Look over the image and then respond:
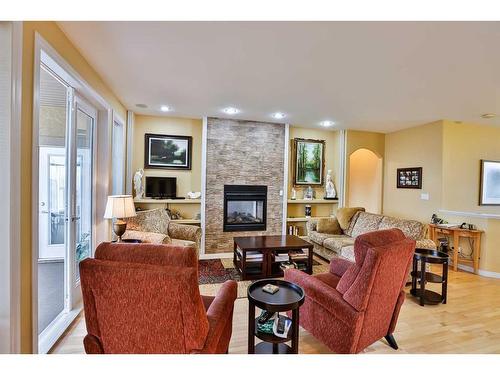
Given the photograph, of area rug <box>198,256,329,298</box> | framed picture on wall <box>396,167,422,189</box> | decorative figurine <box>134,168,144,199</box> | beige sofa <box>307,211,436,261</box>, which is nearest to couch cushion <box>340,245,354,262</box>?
beige sofa <box>307,211,436,261</box>

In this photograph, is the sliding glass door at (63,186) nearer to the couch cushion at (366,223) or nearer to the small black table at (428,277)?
the small black table at (428,277)

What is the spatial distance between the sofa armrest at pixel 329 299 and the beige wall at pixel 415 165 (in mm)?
3706

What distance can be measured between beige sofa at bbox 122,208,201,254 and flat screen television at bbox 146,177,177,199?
2.95 ft

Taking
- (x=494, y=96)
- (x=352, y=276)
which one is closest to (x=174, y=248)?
(x=352, y=276)

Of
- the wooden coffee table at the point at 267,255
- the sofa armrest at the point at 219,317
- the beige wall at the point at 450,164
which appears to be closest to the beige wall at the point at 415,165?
the beige wall at the point at 450,164

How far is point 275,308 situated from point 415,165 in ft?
15.1

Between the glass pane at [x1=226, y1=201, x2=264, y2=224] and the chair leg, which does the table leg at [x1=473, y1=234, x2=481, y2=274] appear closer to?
the chair leg

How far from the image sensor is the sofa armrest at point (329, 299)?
1754mm

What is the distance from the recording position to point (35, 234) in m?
1.65

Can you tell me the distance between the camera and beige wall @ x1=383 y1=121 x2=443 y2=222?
4.51 m

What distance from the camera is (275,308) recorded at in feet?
5.39

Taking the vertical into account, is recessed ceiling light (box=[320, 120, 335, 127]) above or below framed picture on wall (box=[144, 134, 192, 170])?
above

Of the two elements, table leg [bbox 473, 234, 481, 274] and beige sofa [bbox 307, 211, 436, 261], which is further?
table leg [bbox 473, 234, 481, 274]
